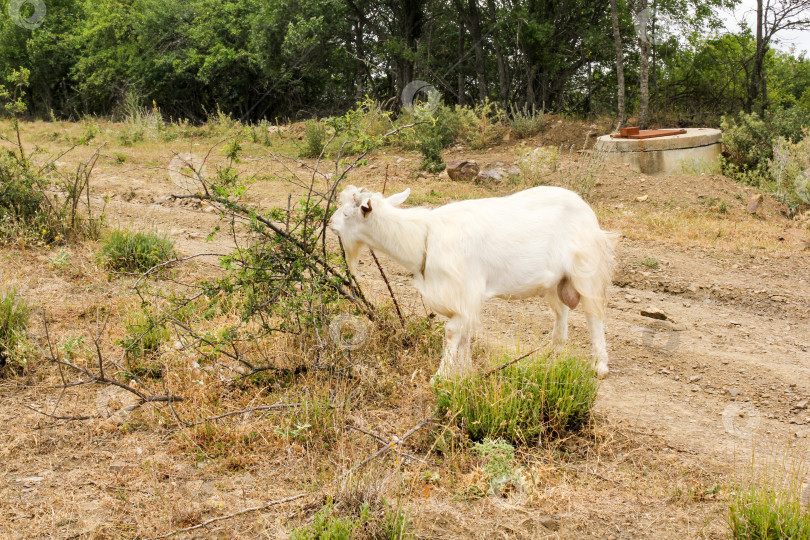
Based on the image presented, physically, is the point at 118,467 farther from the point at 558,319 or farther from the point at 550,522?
the point at 558,319

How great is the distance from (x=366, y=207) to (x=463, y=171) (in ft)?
27.9

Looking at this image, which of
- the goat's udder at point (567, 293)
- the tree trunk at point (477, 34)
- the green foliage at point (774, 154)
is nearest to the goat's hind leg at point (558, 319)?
the goat's udder at point (567, 293)

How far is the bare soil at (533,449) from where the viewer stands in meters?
3.51

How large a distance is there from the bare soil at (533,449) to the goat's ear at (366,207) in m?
1.23

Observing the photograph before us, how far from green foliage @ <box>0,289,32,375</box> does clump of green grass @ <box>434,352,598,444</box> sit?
10.4 feet

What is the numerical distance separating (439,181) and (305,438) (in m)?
9.36

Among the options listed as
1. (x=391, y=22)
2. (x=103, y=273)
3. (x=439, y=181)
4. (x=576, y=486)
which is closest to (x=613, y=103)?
(x=391, y=22)

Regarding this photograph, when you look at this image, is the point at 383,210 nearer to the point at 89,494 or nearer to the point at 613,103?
the point at 89,494

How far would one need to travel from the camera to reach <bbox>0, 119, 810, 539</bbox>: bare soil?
351 centimetres

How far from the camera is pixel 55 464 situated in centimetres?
404

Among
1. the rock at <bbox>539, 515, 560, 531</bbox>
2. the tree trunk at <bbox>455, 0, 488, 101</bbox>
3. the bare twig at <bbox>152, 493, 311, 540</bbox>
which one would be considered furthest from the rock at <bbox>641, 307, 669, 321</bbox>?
the tree trunk at <bbox>455, 0, 488, 101</bbox>

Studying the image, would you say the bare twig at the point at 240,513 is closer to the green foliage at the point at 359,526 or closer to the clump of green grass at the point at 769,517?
the green foliage at the point at 359,526

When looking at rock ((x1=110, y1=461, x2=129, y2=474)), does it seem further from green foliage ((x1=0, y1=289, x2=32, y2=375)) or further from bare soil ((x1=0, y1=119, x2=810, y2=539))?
green foliage ((x1=0, y1=289, x2=32, y2=375))

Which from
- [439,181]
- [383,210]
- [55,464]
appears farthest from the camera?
[439,181]
